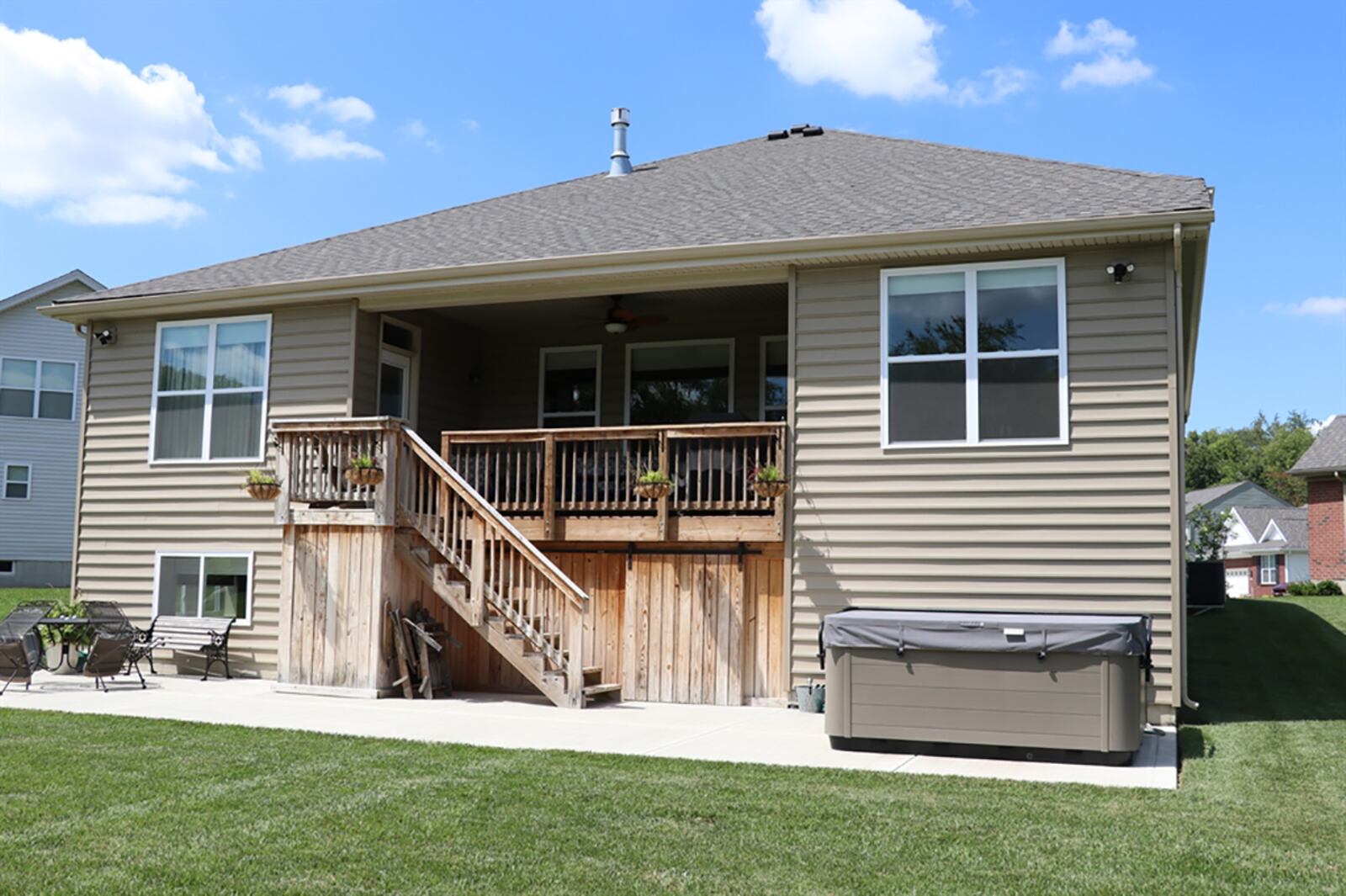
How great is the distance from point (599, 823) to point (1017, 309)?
6294 millimetres

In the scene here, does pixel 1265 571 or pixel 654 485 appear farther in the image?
pixel 1265 571

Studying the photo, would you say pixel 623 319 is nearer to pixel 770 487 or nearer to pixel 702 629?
pixel 770 487

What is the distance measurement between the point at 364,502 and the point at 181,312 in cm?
368

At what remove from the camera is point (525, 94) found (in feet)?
53.3

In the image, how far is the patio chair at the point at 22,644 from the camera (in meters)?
10.7

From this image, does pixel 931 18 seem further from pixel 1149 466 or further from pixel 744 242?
pixel 1149 466

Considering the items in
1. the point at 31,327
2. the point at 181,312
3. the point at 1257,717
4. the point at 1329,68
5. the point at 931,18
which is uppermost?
the point at 1329,68

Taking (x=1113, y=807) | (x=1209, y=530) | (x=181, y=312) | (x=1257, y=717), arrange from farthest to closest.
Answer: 1. (x=1209, y=530)
2. (x=181, y=312)
3. (x=1257, y=717)
4. (x=1113, y=807)

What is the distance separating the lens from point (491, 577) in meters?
10.6

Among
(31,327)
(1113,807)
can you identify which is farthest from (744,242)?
(31,327)

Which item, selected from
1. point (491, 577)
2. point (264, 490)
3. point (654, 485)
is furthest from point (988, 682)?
point (264, 490)

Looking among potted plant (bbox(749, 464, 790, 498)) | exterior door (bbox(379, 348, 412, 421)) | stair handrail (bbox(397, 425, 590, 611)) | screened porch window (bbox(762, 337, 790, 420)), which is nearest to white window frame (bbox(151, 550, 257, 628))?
exterior door (bbox(379, 348, 412, 421))

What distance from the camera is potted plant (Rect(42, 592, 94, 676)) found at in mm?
12578

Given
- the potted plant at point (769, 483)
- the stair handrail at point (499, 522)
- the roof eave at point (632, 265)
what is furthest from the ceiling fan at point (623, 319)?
the potted plant at point (769, 483)
